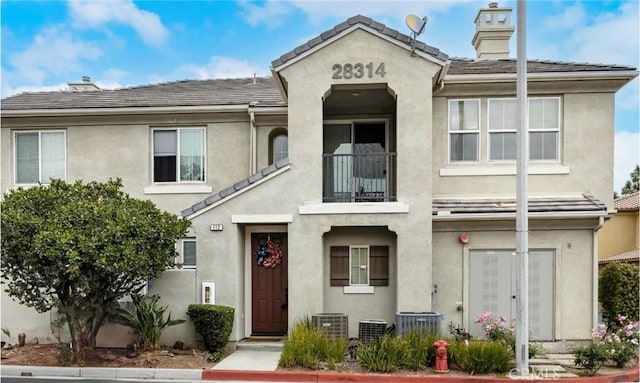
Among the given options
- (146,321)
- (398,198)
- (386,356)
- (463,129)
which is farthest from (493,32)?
(146,321)

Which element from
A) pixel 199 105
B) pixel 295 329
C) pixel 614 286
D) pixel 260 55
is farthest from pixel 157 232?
pixel 614 286

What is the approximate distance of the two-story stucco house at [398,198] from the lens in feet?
36.2

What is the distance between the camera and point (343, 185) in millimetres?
12680

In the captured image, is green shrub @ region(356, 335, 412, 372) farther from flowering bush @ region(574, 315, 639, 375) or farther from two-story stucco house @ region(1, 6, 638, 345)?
flowering bush @ region(574, 315, 639, 375)

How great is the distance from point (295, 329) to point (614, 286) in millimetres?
11639

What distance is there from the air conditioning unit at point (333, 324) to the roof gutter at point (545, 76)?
6.22 m

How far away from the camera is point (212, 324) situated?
10461 mm

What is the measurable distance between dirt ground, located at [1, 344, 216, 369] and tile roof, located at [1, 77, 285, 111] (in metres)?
6.41

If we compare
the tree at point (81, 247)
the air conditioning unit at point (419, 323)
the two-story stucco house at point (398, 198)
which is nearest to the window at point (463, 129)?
the two-story stucco house at point (398, 198)

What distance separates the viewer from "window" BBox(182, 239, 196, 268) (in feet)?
37.5

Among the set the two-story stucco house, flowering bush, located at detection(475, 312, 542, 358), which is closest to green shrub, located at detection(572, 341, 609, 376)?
flowering bush, located at detection(475, 312, 542, 358)

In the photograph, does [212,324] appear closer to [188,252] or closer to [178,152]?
[188,252]

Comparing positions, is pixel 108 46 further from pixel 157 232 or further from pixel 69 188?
pixel 157 232

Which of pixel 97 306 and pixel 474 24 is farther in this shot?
pixel 474 24
